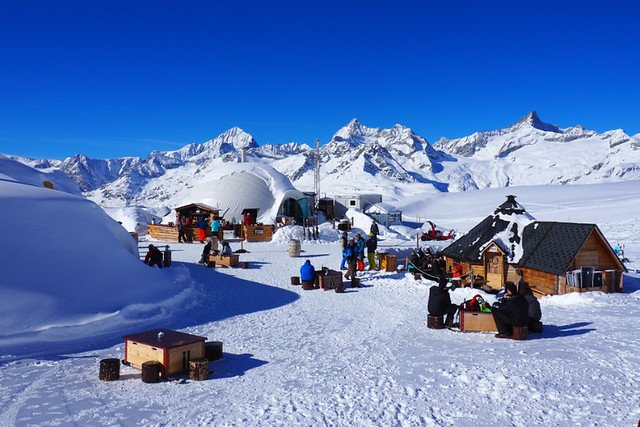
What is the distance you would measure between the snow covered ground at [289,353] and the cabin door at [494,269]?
5.39 feet

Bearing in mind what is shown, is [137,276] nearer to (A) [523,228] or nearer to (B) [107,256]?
(B) [107,256]

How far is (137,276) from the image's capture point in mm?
11719

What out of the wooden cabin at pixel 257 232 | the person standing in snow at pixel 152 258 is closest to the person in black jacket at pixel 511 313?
the person standing in snow at pixel 152 258

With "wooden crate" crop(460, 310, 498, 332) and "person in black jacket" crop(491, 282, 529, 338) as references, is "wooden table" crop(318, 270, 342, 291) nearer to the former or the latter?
"wooden crate" crop(460, 310, 498, 332)

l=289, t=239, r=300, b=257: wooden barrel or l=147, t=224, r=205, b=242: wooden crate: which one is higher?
l=147, t=224, r=205, b=242: wooden crate

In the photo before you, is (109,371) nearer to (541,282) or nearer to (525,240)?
(541,282)

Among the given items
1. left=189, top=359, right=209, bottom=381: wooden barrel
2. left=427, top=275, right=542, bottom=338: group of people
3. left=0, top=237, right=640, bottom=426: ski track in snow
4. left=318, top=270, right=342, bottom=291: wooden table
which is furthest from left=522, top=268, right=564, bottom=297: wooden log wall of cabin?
left=189, top=359, right=209, bottom=381: wooden barrel

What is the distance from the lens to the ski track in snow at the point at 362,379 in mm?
5391

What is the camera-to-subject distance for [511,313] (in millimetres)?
8242

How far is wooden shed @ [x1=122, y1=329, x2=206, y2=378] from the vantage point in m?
6.60

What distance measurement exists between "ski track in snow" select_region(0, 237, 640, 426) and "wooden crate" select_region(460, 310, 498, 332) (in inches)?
8.9

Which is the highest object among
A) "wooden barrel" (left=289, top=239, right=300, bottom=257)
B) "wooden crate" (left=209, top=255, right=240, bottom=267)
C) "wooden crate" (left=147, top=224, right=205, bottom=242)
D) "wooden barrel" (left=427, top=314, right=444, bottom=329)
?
"wooden crate" (left=147, top=224, right=205, bottom=242)

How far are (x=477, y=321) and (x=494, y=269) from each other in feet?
19.5

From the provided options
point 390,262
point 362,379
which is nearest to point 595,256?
point 390,262
